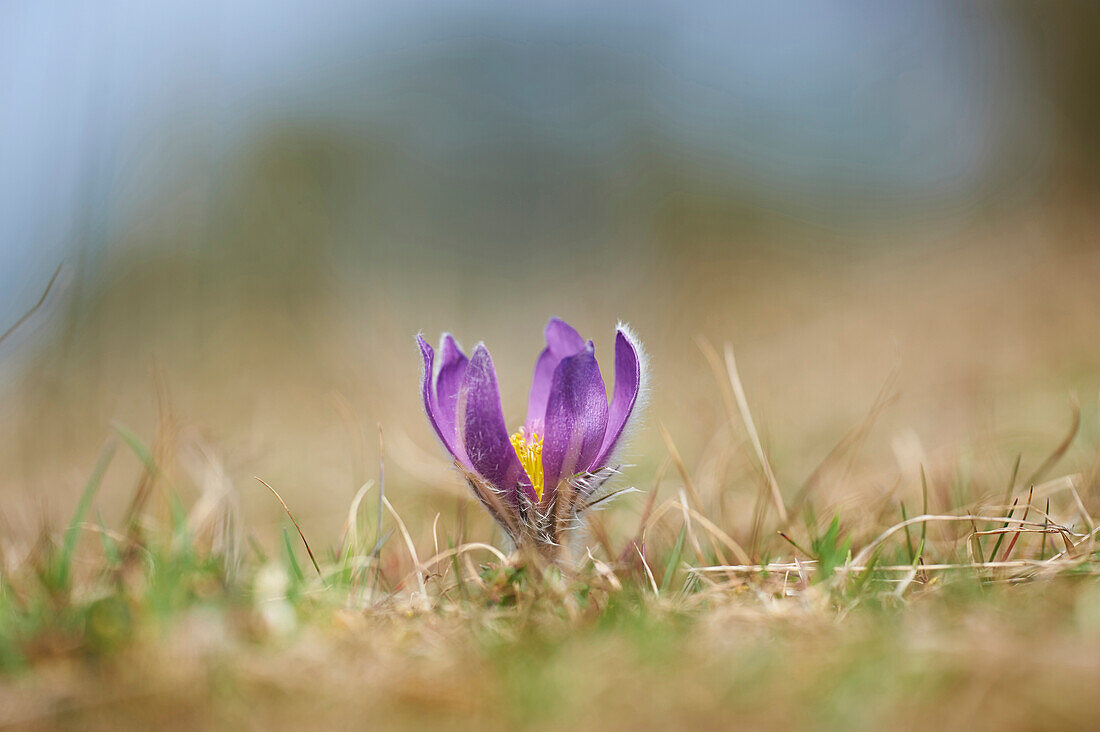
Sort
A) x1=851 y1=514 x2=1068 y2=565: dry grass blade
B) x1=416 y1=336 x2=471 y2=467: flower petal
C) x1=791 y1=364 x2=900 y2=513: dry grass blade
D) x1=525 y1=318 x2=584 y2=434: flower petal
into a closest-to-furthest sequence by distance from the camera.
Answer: x1=851 y1=514 x2=1068 y2=565: dry grass blade
x1=416 y1=336 x2=471 y2=467: flower petal
x1=525 y1=318 x2=584 y2=434: flower petal
x1=791 y1=364 x2=900 y2=513: dry grass blade

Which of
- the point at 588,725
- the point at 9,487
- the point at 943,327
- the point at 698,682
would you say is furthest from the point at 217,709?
the point at 943,327

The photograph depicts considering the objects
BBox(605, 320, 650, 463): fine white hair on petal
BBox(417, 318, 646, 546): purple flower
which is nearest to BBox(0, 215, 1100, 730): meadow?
BBox(417, 318, 646, 546): purple flower

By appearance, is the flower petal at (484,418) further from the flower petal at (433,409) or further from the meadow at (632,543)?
the meadow at (632,543)

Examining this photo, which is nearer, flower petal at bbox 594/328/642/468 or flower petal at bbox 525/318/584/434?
Answer: flower petal at bbox 594/328/642/468

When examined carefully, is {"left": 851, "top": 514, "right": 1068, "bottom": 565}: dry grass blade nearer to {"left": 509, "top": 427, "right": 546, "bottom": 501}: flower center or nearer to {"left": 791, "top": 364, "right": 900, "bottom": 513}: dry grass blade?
{"left": 791, "top": 364, "right": 900, "bottom": 513}: dry grass blade

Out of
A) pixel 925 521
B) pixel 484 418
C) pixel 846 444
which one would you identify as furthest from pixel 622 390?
pixel 846 444

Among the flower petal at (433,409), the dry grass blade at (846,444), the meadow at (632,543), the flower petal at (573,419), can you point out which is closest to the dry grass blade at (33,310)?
the meadow at (632,543)
